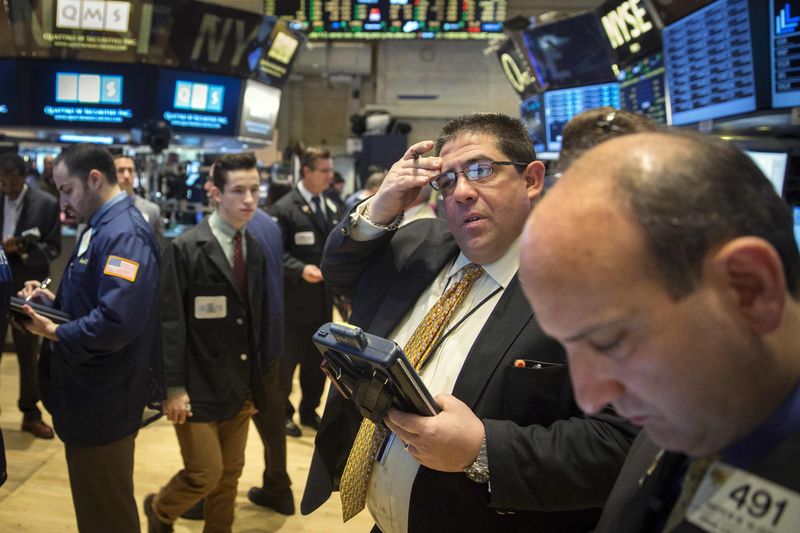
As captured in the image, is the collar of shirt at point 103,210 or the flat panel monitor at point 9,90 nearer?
the collar of shirt at point 103,210

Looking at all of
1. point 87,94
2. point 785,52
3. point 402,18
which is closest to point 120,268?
point 785,52

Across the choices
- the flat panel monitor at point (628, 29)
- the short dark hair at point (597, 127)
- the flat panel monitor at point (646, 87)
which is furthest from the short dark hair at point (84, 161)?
the flat panel monitor at point (628, 29)

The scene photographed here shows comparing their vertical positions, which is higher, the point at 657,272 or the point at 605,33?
the point at 605,33

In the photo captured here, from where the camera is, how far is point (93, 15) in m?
7.16

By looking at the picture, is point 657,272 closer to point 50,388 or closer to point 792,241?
point 792,241

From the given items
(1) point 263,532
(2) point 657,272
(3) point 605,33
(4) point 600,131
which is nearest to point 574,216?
(2) point 657,272

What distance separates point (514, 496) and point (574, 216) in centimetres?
79

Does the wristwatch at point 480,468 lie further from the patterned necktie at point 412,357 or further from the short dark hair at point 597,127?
the short dark hair at point 597,127

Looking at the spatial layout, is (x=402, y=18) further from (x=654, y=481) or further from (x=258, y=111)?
(x=654, y=481)

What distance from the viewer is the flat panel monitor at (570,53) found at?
232 inches

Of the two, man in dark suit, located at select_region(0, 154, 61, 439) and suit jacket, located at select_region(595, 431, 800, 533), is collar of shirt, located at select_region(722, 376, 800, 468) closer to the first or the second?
suit jacket, located at select_region(595, 431, 800, 533)

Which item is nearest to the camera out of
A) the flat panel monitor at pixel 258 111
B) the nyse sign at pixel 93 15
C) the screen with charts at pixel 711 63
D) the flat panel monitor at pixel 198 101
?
Result: the screen with charts at pixel 711 63

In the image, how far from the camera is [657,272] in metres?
0.64

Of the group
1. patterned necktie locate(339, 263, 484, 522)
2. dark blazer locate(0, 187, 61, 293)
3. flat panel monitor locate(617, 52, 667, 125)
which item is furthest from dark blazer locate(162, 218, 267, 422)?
flat panel monitor locate(617, 52, 667, 125)
